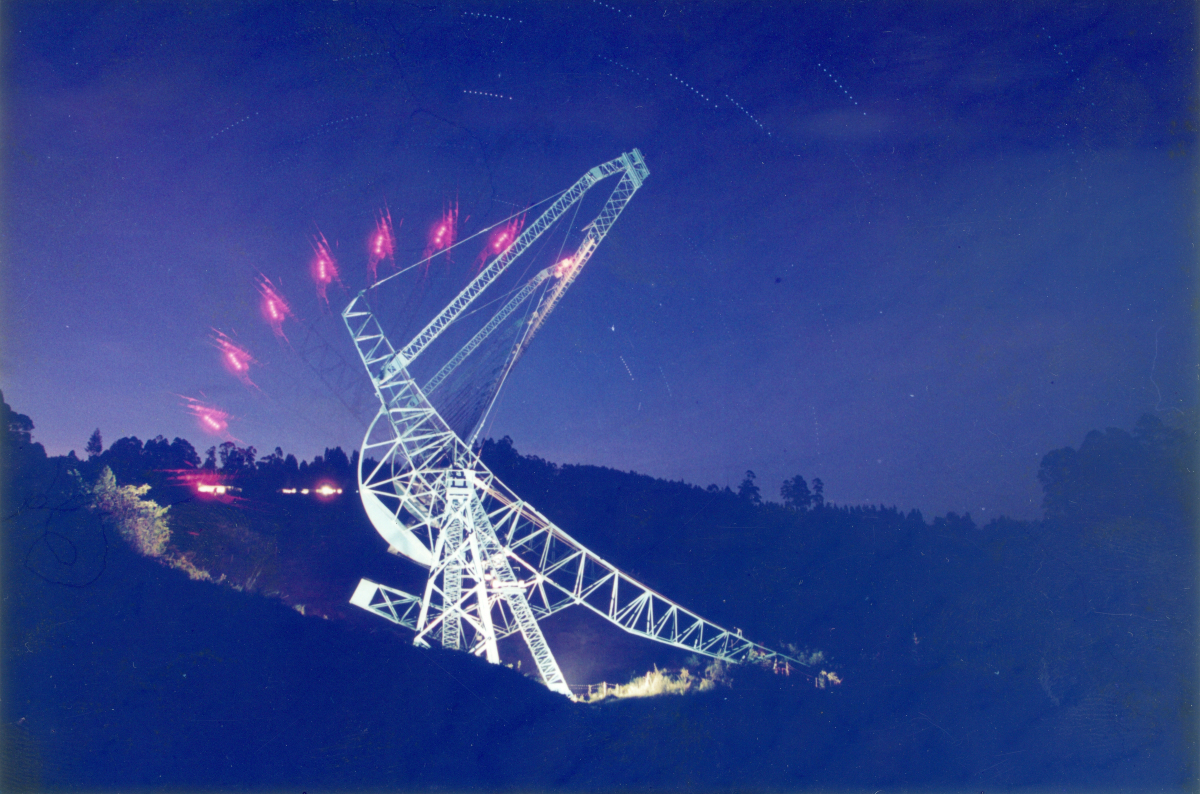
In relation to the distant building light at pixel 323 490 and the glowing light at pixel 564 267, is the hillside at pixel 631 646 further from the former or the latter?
the glowing light at pixel 564 267

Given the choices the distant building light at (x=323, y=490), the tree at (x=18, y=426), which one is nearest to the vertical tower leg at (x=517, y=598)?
the distant building light at (x=323, y=490)

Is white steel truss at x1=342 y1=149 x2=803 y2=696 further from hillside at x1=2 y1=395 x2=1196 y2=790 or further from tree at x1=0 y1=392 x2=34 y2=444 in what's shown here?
tree at x1=0 y1=392 x2=34 y2=444

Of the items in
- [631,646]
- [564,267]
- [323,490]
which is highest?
[564,267]

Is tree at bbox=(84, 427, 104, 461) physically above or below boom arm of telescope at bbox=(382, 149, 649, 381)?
below

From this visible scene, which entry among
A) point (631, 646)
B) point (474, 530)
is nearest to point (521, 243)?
point (474, 530)

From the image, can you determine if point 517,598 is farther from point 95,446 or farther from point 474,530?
point 95,446

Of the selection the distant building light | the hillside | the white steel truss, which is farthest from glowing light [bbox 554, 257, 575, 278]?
the distant building light

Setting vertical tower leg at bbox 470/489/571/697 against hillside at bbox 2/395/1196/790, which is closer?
hillside at bbox 2/395/1196/790

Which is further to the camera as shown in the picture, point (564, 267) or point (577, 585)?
point (577, 585)
